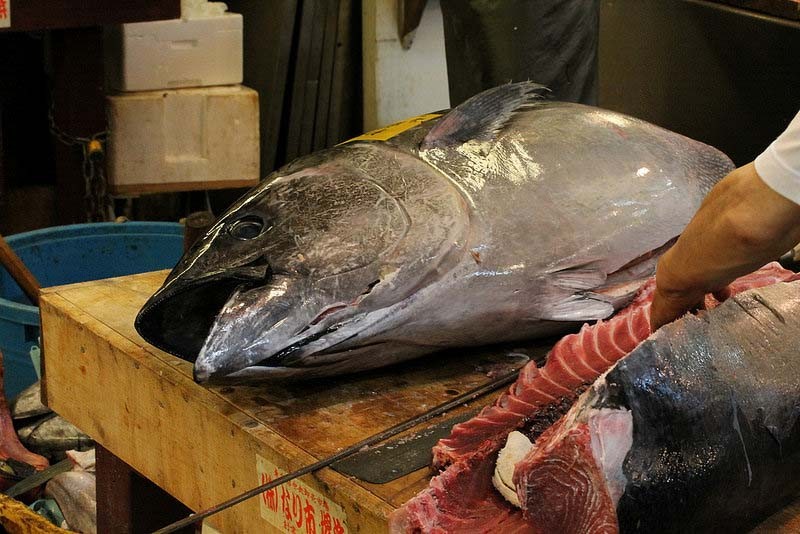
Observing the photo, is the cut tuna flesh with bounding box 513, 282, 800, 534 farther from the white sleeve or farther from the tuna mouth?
the tuna mouth

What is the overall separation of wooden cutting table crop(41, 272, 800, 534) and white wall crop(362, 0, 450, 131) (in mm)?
3845

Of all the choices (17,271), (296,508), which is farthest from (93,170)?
(296,508)

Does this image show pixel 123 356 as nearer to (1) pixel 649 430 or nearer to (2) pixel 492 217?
(2) pixel 492 217

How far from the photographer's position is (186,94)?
5.55 metres

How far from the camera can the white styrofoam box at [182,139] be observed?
5496mm

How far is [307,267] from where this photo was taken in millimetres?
2402

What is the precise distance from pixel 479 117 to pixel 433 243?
0.45 m

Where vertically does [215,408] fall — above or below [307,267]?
below

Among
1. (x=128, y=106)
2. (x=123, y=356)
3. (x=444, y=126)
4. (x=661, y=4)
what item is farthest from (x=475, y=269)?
(x=128, y=106)

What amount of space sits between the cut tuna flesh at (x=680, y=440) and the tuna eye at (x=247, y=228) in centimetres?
94

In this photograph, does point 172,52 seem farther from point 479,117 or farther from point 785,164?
point 785,164

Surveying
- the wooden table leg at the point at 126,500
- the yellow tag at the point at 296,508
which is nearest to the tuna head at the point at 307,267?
the yellow tag at the point at 296,508

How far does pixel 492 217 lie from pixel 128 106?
3.24 m

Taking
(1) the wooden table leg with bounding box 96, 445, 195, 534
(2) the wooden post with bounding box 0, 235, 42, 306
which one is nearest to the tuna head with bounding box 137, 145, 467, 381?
(1) the wooden table leg with bounding box 96, 445, 195, 534
